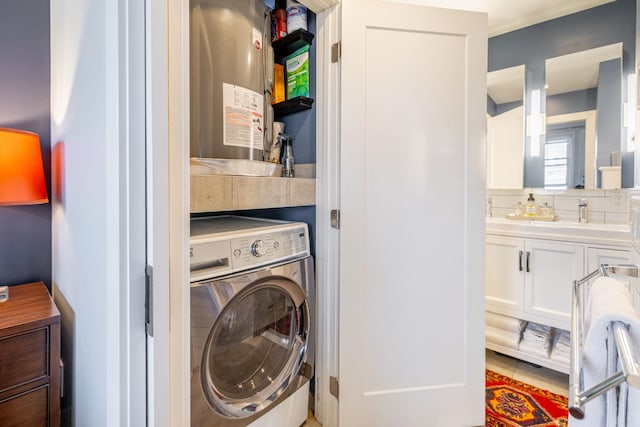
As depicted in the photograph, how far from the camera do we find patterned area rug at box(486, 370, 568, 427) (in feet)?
5.15

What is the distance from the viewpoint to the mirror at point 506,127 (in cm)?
238

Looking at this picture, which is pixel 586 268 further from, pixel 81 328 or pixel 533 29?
pixel 81 328

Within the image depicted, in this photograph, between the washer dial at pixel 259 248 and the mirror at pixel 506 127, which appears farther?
the mirror at pixel 506 127

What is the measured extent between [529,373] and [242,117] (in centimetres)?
237

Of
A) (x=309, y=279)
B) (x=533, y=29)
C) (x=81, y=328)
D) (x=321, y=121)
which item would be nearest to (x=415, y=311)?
(x=309, y=279)

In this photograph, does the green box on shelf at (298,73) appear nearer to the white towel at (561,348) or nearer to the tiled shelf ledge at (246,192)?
the tiled shelf ledge at (246,192)

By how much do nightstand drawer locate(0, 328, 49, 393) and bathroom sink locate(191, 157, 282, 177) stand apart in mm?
747

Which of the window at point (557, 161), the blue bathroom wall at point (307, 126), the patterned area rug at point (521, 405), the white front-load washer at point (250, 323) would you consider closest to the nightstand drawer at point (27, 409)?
the white front-load washer at point (250, 323)

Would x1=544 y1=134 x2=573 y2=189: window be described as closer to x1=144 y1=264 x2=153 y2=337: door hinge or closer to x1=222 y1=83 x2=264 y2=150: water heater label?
x1=222 y1=83 x2=264 y2=150: water heater label

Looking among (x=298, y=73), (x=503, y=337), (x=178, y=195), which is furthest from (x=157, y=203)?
(x=503, y=337)

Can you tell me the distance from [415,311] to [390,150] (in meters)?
0.80

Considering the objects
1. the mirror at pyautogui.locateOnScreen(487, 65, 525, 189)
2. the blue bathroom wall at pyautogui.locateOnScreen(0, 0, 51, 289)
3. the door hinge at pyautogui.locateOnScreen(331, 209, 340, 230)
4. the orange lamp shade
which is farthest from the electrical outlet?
the blue bathroom wall at pyautogui.locateOnScreen(0, 0, 51, 289)

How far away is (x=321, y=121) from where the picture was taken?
1464 mm

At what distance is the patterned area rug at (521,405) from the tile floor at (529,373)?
7cm
